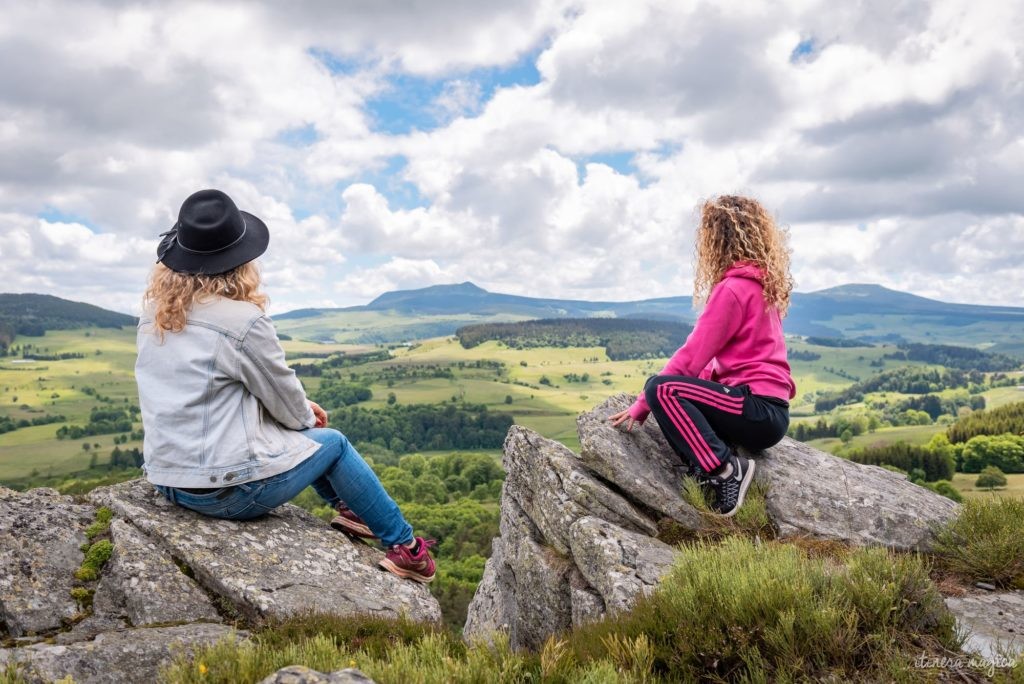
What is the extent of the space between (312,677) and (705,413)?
245 inches

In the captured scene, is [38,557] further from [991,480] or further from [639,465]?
[991,480]

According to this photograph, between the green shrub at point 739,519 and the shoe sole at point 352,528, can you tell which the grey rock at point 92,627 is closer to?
the shoe sole at point 352,528

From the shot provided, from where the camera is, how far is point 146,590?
5.86 metres

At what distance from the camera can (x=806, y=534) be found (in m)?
7.86

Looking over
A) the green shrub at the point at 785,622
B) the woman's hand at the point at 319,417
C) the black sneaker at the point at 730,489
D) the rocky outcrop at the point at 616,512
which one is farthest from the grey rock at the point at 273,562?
the black sneaker at the point at 730,489

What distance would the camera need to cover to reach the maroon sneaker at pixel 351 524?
7.59 meters

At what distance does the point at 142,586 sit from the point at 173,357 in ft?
7.46

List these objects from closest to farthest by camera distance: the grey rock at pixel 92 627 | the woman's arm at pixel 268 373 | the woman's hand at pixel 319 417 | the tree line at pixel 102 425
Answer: the grey rock at pixel 92 627
the woman's arm at pixel 268 373
the woman's hand at pixel 319 417
the tree line at pixel 102 425

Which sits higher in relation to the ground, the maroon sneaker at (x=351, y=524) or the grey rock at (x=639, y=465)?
the grey rock at (x=639, y=465)

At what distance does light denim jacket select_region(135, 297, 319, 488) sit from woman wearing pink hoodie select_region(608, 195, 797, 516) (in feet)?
16.1

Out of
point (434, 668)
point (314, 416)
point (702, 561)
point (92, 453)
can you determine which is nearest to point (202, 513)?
point (314, 416)

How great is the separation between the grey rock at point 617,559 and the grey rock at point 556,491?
0.92 ft

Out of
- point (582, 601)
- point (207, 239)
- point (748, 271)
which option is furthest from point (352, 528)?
point (748, 271)

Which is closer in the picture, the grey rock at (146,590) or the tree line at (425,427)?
the grey rock at (146,590)
